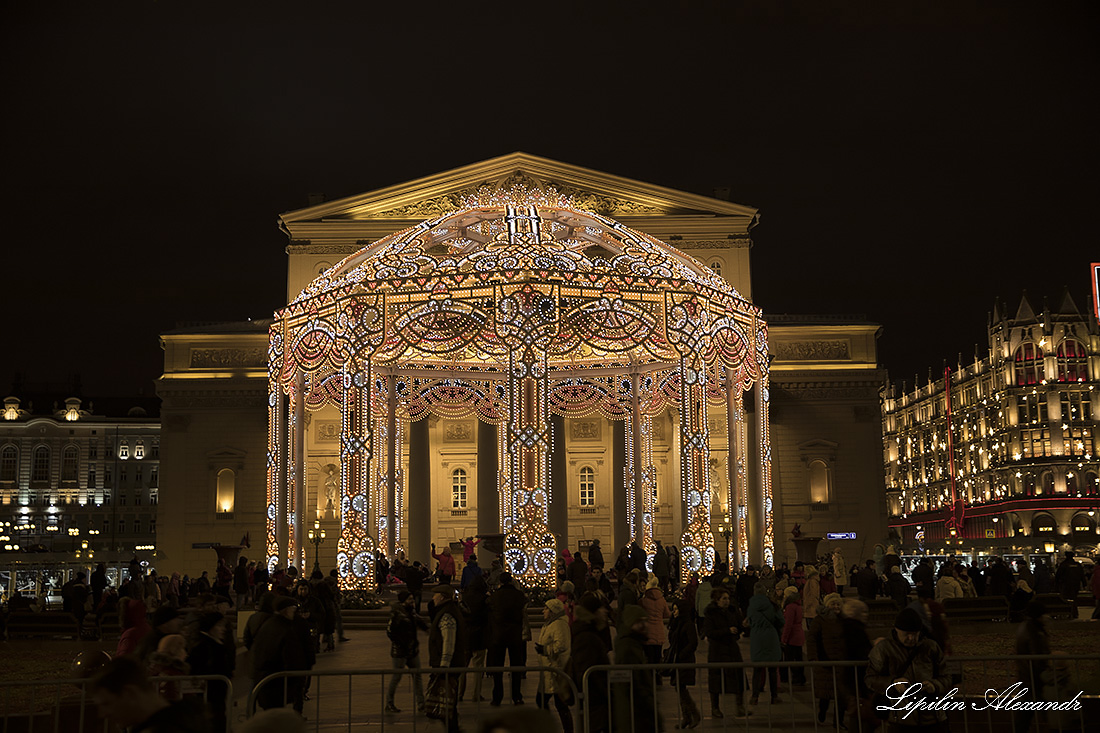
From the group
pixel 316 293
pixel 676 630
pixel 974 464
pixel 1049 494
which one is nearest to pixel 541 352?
pixel 316 293

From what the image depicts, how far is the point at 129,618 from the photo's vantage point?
10758mm

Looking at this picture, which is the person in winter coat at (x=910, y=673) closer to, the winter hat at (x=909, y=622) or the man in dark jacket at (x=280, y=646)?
the winter hat at (x=909, y=622)

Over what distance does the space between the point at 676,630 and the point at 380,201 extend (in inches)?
1214

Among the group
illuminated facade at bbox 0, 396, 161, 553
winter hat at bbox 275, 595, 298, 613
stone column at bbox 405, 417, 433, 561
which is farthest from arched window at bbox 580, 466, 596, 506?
illuminated facade at bbox 0, 396, 161, 553

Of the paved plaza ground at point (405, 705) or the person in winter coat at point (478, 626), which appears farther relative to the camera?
the person in winter coat at point (478, 626)

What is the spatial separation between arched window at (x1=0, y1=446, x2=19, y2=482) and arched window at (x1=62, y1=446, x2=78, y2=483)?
10.2 feet

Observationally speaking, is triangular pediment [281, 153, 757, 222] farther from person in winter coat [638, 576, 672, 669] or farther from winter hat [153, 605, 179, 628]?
winter hat [153, 605, 179, 628]

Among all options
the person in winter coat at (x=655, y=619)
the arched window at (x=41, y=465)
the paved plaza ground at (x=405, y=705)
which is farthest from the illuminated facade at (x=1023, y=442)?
the arched window at (x=41, y=465)

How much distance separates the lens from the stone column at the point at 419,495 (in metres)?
31.8

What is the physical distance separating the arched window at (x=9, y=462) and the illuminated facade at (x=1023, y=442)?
61.3 metres

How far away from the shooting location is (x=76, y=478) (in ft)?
285

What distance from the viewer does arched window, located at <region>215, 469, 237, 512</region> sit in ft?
133

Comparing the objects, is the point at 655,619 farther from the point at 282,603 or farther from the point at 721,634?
the point at 282,603

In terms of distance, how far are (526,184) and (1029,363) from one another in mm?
53357
